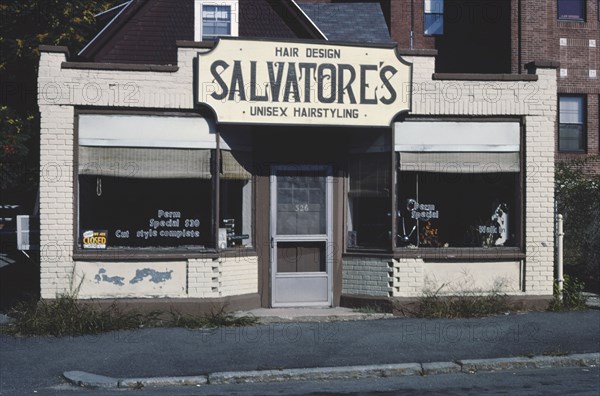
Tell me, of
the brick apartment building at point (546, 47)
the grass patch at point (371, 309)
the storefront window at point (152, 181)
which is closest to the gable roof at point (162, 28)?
the storefront window at point (152, 181)

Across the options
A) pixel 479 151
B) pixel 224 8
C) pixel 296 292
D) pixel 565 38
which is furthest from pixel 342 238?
pixel 565 38

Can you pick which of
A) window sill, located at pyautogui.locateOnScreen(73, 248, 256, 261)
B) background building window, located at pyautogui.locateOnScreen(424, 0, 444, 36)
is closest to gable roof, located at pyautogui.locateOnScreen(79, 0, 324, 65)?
window sill, located at pyautogui.locateOnScreen(73, 248, 256, 261)

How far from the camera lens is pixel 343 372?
9.30 m

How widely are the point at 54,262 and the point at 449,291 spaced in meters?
5.79

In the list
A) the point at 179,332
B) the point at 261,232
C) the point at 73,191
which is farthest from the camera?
the point at 261,232

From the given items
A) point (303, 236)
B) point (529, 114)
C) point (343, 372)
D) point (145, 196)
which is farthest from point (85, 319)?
point (529, 114)

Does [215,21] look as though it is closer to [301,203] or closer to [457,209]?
[301,203]

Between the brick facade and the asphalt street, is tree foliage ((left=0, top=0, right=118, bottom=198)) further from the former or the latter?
the asphalt street

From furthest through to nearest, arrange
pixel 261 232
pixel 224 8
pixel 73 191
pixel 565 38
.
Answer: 1. pixel 565 38
2. pixel 224 8
3. pixel 261 232
4. pixel 73 191

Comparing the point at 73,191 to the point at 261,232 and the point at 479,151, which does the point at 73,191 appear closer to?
the point at 261,232

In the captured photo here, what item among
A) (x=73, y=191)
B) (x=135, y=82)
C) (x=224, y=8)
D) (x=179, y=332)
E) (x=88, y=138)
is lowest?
(x=179, y=332)

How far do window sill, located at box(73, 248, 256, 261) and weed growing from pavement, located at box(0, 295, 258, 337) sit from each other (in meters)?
0.63

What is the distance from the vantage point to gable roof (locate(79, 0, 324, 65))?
18812mm

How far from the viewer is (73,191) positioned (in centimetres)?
1237
